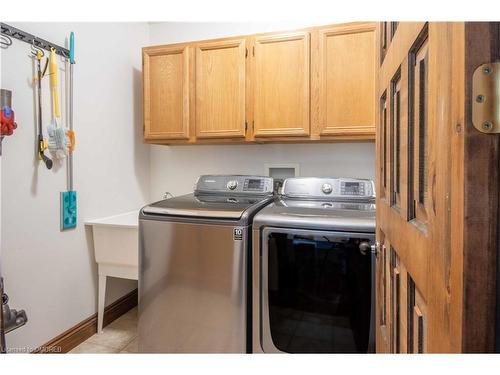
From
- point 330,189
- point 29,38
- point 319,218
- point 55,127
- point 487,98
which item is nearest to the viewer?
point 487,98

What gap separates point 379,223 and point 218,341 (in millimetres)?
1103

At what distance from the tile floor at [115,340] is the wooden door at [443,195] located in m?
1.84

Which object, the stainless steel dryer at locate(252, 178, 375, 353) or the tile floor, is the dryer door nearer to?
the stainless steel dryer at locate(252, 178, 375, 353)

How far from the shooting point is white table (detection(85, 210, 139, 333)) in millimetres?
1970

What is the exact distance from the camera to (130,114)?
2.44 metres

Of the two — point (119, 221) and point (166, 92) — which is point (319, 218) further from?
point (166, 92)

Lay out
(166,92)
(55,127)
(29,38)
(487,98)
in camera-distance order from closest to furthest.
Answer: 1. (487,98)
2. (29,38)
3. (55,127)
4. (166,92)

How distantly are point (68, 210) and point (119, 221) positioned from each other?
0.32 m

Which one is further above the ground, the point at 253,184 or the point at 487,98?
the point at 487,98

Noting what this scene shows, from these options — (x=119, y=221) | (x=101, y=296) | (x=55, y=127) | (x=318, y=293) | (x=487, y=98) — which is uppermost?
(x=55, y=127)

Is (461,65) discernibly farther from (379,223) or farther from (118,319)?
(118,319)

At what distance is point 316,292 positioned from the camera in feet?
4.92

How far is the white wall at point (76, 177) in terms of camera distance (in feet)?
5.19

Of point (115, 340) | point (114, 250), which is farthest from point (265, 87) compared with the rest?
point (115, 340)
